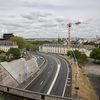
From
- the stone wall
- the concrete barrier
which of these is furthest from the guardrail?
the concrete barrier

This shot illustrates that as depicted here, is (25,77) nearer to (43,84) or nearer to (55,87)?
(43,84)

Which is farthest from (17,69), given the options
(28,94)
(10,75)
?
(28,94)

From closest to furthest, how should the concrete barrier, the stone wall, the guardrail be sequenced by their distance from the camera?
1. the guardrail
2. the stone wall
3. the concrete barrier

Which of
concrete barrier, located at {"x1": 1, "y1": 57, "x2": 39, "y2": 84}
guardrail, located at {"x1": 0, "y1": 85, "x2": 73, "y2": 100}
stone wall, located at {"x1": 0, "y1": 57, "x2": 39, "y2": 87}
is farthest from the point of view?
concrete barrier, located at {"x1": 1, "y1": 57, "x2": 39, "y2": 84}

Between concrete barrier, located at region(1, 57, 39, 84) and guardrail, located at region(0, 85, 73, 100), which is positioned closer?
guardrail, located at region(0, 85, 73, 100)

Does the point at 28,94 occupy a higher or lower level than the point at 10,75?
higher

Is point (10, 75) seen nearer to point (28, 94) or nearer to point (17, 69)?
point (17, 69)

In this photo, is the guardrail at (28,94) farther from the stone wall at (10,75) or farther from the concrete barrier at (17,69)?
the concrete barrier at (17,69)

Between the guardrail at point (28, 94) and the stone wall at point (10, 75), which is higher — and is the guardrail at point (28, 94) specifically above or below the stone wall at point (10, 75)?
above

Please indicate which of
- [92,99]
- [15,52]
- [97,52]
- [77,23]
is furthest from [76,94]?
[77,23]

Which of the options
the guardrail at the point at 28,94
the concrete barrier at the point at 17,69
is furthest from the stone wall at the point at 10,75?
the guardrail at the point at 28,94

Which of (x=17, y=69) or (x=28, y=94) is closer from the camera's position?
(x=28, y=94)

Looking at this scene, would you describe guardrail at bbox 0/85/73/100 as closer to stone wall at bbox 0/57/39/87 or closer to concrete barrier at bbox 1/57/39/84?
stone wall at bbox 0/57/39/87

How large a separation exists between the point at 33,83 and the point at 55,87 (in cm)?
907
